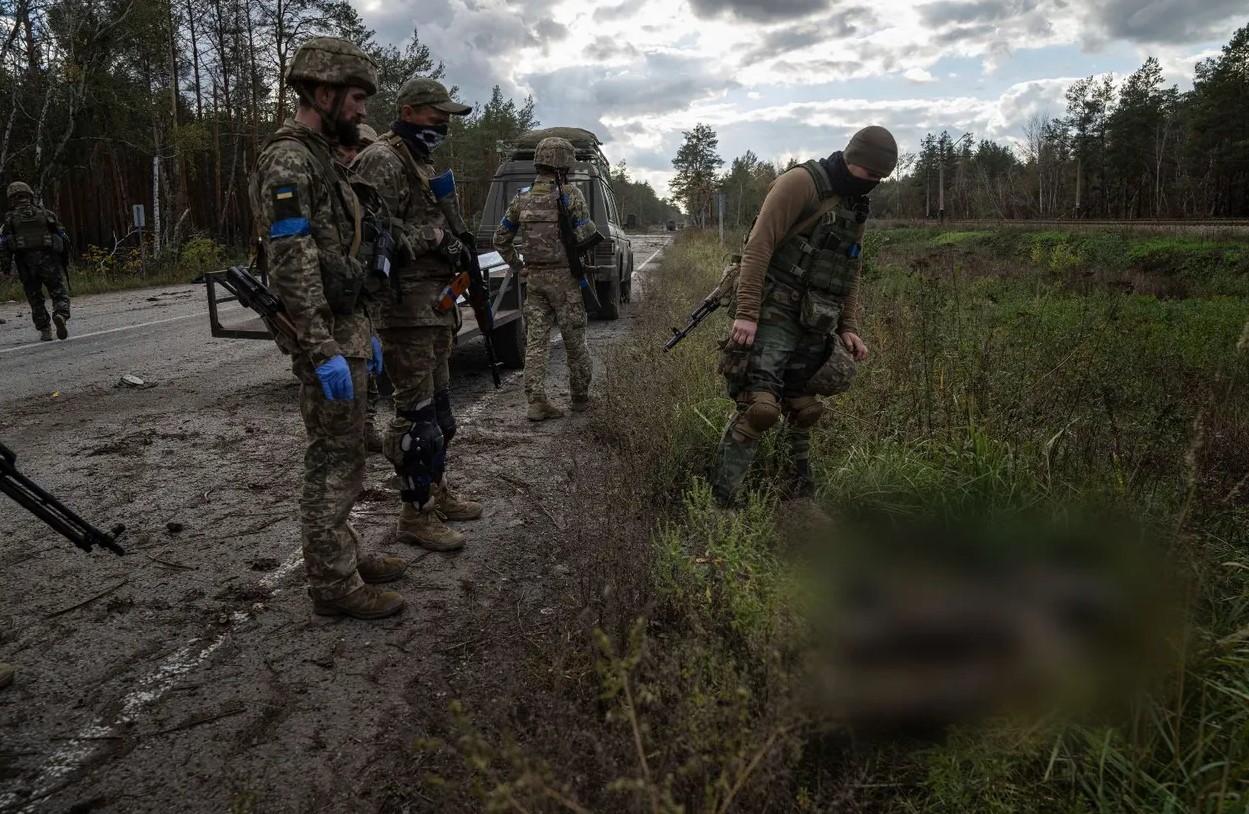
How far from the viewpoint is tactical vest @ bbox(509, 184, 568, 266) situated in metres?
5.92

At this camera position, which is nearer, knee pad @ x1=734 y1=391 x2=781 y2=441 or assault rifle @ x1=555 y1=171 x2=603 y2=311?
knee pad @ x1=734 y1=391 x2=781 y2=441

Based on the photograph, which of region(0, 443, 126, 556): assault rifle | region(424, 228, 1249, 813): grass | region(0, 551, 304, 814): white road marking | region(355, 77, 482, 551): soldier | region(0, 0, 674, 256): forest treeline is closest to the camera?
region(424, 228, 1249, 813): grass

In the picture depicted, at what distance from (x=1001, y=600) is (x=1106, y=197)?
2534 inches

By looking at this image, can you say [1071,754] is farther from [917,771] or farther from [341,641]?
[341,641]

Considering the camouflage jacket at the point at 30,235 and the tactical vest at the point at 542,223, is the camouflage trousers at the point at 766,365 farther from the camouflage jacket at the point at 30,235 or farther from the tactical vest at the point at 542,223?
the camouflage jacket at the point at 30,235

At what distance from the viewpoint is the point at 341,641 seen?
9.46 ft

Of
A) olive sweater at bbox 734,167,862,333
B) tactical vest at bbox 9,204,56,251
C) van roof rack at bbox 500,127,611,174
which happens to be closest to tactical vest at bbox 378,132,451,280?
olive sweater at bbox 734,167,862,333

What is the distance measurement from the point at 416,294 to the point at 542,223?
8.26 feet

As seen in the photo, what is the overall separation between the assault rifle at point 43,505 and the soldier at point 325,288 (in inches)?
27.4

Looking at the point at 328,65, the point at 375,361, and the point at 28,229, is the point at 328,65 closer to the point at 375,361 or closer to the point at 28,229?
the point at 375,361

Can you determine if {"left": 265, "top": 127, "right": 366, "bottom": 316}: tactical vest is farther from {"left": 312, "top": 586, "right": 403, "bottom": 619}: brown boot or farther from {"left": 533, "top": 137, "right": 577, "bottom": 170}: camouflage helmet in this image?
{"left": 533, "top": 137, "right": 577, "bottom": 170}: camouflage helmet

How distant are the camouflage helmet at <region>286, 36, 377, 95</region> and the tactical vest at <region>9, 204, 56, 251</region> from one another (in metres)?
9.50

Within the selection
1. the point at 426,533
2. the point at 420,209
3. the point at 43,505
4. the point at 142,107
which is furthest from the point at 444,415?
the point at 142,107

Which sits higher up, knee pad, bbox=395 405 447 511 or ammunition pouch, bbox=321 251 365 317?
ammunition pouch, bbox=321 251 365 317
